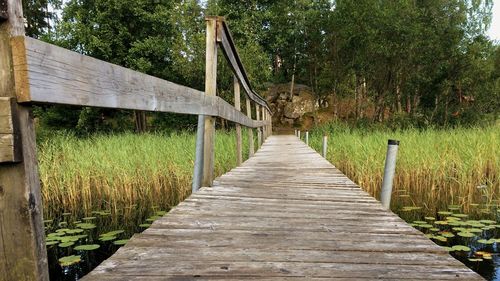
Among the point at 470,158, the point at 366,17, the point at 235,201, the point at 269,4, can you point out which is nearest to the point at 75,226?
the point at 235,201

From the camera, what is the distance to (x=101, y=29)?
1678cm

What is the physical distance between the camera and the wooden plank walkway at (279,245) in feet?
4.30

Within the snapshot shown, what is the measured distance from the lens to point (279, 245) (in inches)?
64.1

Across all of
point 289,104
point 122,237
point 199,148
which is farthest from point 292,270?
point 289,104

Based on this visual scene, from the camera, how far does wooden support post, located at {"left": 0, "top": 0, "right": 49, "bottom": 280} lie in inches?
30.1

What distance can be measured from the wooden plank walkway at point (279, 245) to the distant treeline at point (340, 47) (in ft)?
43.7

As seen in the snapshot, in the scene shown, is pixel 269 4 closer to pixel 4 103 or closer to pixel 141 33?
pixel 141 33

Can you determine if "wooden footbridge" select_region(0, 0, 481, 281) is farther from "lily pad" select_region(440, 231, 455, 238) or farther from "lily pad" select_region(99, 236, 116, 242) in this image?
"lily pad" select_region(99, 236, 116, 242)

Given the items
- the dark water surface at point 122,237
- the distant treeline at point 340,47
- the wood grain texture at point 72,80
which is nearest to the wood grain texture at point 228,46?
the wood grain texture at point 72,80

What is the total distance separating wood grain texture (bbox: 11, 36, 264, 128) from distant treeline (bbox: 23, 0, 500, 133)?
46.3 ft

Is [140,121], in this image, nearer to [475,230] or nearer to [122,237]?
[122,237]

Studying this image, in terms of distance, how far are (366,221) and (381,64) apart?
17.4m

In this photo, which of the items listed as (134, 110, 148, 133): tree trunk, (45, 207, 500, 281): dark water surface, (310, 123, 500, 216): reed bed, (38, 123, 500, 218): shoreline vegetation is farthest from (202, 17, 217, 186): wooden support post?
(134, 110, 148, 133): tree trunk

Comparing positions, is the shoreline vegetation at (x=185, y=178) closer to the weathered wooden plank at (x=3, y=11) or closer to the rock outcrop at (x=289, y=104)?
the weathered wooden plank at (x=3, y=11)
